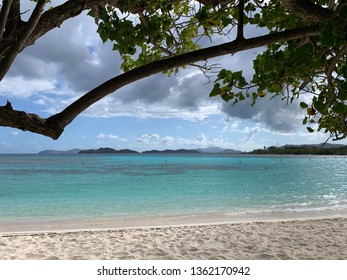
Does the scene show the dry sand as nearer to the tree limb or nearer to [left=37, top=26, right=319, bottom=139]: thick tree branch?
the tree limb

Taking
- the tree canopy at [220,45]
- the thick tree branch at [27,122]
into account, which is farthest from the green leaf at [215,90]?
the thick tree branch at [27,122]

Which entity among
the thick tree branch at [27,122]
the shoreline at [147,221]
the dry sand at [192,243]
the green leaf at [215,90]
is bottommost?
the shoreline at [147,221]

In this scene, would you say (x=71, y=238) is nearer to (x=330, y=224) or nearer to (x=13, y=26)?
(x=13, y=26)

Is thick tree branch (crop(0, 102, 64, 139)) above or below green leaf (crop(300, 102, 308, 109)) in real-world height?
below

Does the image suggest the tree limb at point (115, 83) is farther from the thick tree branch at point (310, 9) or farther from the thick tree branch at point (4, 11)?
the thick tree branch at point (4, 11)

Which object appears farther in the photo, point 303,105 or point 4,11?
point 303,105

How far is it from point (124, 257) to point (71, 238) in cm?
238

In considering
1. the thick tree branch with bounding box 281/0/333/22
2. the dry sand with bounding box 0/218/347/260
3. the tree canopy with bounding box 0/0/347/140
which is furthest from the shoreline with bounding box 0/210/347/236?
the thick tree branch with bounding box 281/0/333/22

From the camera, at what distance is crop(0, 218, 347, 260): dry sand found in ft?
22.4

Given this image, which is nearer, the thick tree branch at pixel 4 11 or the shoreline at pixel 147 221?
the thick tree branch at pixel 4 11

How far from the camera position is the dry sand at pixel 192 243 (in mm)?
6832

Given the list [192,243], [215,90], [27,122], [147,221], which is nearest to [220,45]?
[215,90]

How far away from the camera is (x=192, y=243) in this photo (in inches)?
307

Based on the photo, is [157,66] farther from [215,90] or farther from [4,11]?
[4,11]
